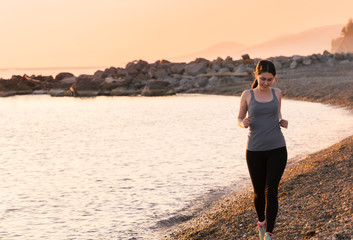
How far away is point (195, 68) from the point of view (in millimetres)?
67688

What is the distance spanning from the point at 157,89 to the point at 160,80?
3.42m

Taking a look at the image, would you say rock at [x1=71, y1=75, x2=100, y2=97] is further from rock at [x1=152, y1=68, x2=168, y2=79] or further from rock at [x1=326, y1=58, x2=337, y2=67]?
rock at [x1=326, y1=58, x2=337, y2=67]

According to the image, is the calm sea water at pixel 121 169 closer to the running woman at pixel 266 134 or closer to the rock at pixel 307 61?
the running woman at pixel 266 134

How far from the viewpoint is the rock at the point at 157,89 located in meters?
57.7

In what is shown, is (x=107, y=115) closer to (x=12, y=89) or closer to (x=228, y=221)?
(x=228, y=221)

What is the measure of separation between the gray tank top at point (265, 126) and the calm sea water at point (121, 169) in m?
3.47

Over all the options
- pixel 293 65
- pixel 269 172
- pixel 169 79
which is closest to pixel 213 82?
pixel 169 79

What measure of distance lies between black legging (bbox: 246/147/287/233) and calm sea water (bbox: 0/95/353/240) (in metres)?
3.01

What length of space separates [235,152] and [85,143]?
26.1ft

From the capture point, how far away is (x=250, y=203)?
9766 millimetres

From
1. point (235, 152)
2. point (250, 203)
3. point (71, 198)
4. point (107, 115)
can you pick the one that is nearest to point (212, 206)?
point (250, 203)

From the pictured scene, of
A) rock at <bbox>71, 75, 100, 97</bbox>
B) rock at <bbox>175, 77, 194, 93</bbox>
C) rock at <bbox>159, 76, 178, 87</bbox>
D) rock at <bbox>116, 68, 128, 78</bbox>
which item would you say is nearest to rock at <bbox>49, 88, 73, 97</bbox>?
rock at <bbox>71, 75, 100, 97</bbox>

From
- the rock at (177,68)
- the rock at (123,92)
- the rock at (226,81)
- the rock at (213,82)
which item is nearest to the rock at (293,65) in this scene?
the rock at (226,81)

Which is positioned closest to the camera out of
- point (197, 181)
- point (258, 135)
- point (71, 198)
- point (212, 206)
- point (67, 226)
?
point (258, 135)
